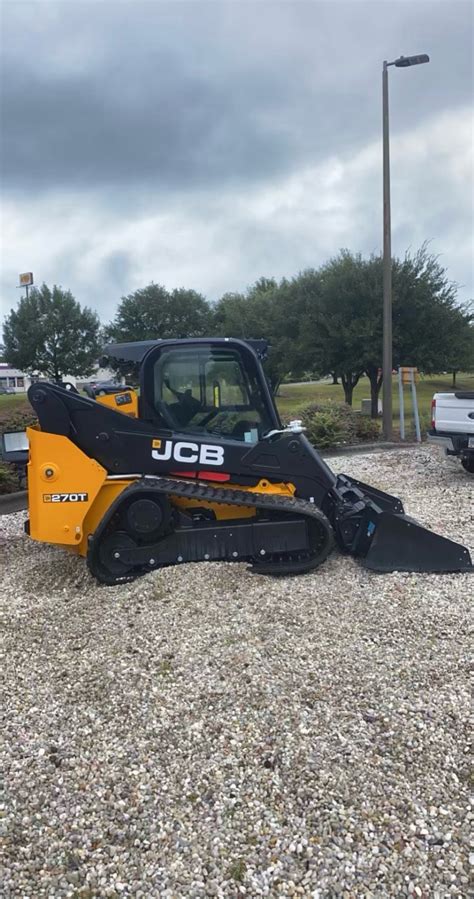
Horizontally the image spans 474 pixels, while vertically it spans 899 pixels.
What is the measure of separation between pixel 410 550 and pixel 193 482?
75.7 inches

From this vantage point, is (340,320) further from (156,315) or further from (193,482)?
(156,315)

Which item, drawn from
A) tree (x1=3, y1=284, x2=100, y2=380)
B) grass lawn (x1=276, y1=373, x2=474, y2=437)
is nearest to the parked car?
grass lawn (x1=276, y1=373, x2=474, y2=437)

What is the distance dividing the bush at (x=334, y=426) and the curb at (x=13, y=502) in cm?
620

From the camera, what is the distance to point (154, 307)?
38.9 m

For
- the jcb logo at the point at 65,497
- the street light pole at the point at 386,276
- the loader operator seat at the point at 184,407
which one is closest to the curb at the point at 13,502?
the jcb logo at the point at 65,497

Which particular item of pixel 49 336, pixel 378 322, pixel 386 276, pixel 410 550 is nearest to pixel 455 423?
pixel 410 550

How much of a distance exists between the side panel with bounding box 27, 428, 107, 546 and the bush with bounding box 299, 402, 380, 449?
26.9 feet

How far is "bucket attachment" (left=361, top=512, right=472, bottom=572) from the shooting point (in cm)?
508

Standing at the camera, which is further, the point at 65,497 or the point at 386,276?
the point at 386,276

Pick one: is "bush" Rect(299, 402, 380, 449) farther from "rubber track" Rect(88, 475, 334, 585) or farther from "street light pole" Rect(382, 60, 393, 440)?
"rubber track" Rect(88, 475, 334, 585)

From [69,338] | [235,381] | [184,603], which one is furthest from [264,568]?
[69,338]

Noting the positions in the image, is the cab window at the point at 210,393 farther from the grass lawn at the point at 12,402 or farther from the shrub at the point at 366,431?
the grass lawn at the point at 12,402

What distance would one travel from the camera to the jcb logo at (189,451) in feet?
17.0

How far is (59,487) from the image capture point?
5000 mm
